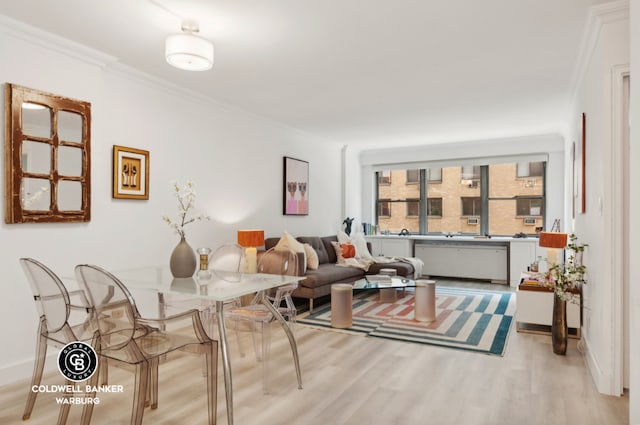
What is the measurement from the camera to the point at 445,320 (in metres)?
4.67

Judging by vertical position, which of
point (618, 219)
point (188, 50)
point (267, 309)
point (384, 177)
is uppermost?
point (188, 50)

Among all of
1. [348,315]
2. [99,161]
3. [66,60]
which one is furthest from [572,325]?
[66,60]

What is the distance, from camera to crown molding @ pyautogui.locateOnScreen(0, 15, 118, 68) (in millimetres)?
2938

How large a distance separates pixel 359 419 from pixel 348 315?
193 cm

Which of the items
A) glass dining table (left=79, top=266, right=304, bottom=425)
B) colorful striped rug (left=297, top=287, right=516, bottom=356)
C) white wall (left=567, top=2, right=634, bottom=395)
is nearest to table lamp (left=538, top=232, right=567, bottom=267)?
colorful striped rug (left=297, top=287, right=516, bottom=356)

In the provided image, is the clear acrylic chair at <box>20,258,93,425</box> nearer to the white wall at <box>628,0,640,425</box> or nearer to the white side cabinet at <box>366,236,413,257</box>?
the white wall at <box>628,0,640,425</box>

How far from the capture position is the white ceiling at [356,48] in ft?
9.09

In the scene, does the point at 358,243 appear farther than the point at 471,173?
No

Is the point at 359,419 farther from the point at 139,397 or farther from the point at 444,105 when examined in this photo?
the point at 444,105

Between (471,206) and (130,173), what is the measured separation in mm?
6135

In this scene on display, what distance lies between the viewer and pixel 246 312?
10.2ft

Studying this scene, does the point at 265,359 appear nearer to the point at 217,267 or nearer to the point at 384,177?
the point at 217,267

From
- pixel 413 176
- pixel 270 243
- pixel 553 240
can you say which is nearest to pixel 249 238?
pixel 270 243

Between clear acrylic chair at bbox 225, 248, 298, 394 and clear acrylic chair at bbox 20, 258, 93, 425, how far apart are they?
1.01 metres
